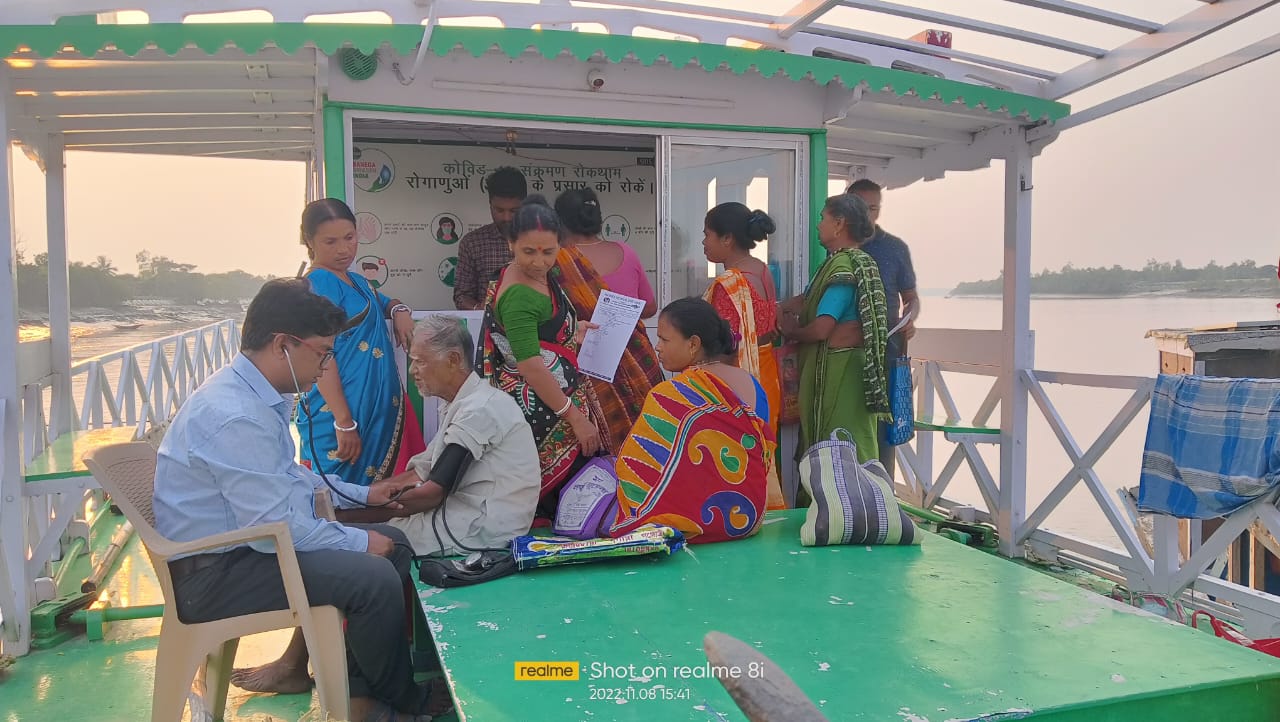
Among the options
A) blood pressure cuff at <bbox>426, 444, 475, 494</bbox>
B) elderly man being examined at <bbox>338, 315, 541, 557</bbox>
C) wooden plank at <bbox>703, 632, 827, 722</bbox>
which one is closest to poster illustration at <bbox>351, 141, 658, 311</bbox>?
elderly man being examined at <bbox>338, 315, 541, 557</bbox>

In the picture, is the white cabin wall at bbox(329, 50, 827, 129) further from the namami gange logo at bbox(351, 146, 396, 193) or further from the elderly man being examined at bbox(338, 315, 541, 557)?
the namami gange logo at bbox(351, 146, 396, 193)

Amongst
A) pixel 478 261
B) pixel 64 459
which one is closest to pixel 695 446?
pixel 478 261

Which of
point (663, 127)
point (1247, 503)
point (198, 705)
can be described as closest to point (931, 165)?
point (663, 127)

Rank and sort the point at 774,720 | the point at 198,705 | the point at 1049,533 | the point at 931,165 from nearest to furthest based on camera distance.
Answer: the point at 774,720 < the point at 198,705 < the point at 1049,533 < the point at 931,165

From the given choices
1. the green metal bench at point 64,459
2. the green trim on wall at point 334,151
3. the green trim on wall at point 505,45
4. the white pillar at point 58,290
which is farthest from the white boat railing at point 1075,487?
the white pillar at point 58,290

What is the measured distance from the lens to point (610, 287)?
13.0 feet

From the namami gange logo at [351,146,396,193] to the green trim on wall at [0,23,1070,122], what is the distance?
2342 millimetres

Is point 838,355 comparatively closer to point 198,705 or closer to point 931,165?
point 931,165

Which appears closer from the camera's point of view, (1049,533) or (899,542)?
(899,542)

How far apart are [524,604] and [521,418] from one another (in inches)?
26.4

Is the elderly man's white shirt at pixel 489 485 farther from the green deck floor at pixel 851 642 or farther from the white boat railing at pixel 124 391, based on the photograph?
the white boat railing at pixel 124 391

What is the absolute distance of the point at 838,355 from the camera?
13.6ft

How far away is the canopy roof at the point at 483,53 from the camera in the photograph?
343 cm

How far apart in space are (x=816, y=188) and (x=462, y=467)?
9.06 ft
